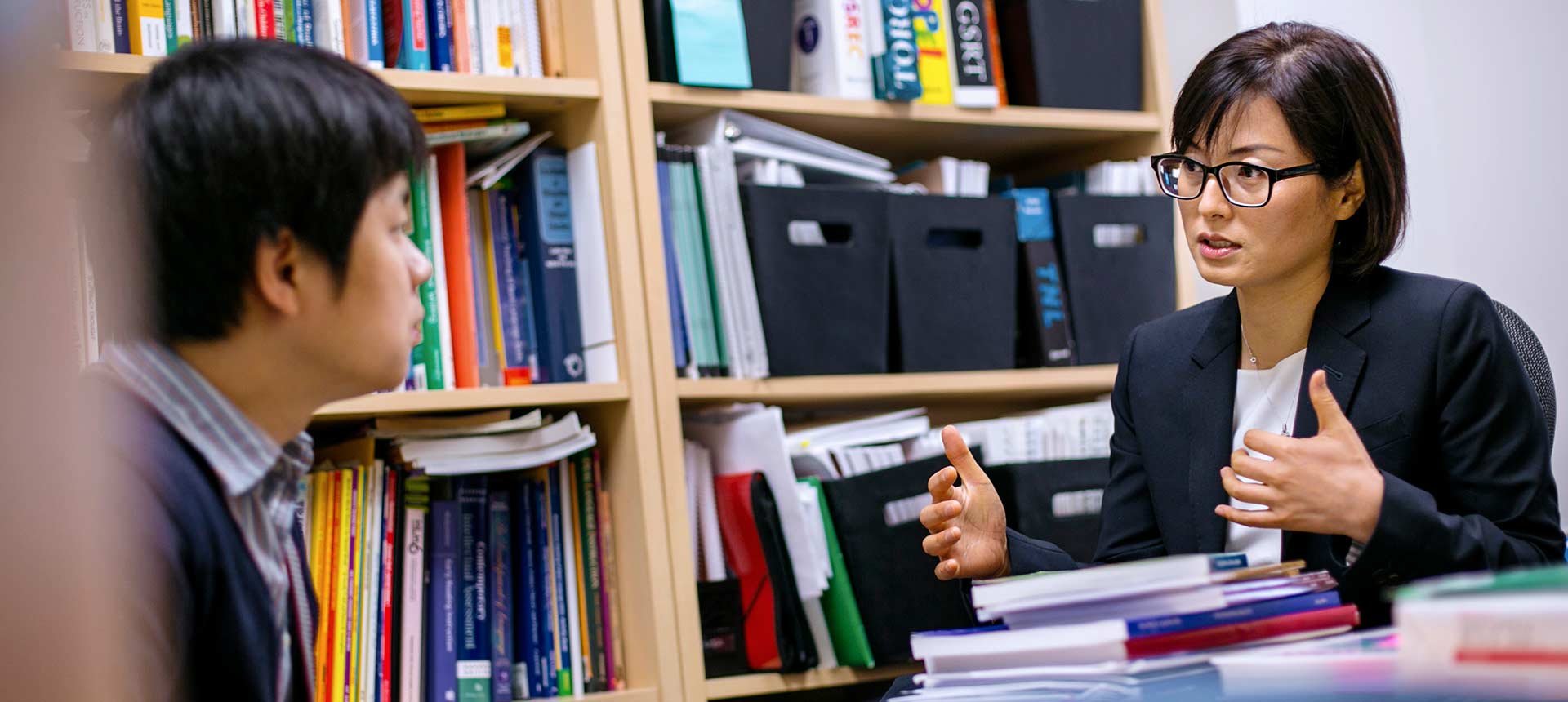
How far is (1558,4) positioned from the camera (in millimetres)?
2133

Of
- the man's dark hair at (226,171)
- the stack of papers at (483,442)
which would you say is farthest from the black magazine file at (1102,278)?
the man's dark hair at (226,171)

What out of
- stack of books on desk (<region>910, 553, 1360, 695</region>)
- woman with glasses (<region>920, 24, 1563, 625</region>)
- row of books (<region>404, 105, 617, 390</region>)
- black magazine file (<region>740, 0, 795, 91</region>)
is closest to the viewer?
stack of books on desk (<region>910, 553, 1360, 695</region>)

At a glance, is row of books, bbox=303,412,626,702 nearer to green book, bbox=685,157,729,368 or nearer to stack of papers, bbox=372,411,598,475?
stack of papers, bbox=372,411,598,475

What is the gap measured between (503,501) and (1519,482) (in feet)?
4.03

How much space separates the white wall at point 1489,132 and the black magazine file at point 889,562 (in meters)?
0.91

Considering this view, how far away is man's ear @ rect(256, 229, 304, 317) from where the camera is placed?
0.82 meters

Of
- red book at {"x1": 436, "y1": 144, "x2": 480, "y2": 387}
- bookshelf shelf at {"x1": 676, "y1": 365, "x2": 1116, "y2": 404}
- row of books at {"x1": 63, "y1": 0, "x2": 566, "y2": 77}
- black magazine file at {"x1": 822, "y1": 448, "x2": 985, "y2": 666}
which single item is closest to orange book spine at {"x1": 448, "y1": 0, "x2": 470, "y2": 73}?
row of books at {"x1": 63, "y1": 0, "x2": 566, "y2": 77}

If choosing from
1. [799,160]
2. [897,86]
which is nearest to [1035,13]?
[897,86]

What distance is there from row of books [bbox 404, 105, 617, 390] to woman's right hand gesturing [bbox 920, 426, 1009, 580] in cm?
71

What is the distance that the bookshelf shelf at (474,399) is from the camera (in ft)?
5.42

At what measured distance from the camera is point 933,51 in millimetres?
2133

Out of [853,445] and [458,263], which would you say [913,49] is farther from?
[458,263]

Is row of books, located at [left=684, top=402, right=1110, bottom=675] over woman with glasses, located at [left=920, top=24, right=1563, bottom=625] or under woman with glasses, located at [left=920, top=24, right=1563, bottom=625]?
under

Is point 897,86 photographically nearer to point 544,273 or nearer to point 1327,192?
point 544,273
